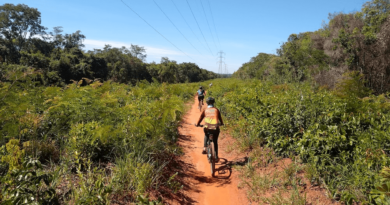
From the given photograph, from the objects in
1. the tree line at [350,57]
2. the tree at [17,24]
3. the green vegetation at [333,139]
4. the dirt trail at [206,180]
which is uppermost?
the tree at [17,24]

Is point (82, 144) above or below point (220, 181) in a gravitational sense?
above

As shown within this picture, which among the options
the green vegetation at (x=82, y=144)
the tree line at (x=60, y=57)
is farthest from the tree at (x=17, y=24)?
the green vegetation at (x=82, y=144)

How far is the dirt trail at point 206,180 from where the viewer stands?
434 cm

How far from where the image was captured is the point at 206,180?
518cm

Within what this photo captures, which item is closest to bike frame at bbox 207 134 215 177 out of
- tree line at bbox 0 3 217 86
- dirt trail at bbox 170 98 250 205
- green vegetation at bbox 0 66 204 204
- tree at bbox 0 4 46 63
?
dirt trail at bbox 170 98 250 205

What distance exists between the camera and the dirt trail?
14.3 feet

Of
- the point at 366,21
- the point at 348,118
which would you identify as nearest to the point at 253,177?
the point at 348,118

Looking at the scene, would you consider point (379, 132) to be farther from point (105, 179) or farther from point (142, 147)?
point (105, 179)

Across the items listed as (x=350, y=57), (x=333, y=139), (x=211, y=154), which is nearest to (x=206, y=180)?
(x=211, y=154)

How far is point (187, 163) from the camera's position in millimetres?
6094

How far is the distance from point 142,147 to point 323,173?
12.8ft

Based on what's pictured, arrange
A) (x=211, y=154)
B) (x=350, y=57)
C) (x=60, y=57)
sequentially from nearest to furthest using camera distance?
(x=211, y=154) → (x=350, y=57) → (x=60, y=57)

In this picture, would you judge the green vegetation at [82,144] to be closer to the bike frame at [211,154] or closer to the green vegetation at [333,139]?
the bike frame at [211,154]

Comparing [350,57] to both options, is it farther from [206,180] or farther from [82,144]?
[82,144]
